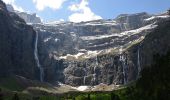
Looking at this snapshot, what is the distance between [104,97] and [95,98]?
4287 mm

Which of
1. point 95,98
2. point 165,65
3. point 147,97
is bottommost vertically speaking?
point 95,98

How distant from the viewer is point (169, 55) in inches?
5463

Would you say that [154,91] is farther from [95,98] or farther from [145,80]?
[95,98]

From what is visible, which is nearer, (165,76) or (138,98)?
(165,76)

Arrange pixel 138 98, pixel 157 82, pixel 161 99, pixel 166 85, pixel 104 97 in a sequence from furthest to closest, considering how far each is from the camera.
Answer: pixel 104 97
pixel 138 98
pixel 157 82
pixel 166 85
pixel 161 99

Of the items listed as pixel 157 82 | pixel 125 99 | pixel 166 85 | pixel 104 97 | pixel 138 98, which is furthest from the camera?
pixel 104 97

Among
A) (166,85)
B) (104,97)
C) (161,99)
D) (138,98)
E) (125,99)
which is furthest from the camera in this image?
(104,97)

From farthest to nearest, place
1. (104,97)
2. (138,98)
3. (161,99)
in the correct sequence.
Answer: (104,97)
(138,98)
(161,99)

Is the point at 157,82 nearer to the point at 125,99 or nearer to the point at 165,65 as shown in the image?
the point at 165,65

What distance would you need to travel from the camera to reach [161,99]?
350 feet

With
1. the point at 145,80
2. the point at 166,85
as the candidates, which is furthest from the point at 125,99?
the point at 166,85

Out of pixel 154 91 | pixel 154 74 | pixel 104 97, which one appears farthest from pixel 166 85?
pixel 104 97

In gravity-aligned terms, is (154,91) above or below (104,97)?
above

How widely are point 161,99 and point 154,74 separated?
29.9 metres
